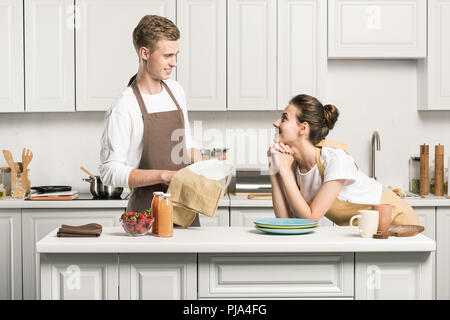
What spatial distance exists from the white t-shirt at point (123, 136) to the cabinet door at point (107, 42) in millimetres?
1405

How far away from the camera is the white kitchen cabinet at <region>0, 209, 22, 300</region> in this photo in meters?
3.86

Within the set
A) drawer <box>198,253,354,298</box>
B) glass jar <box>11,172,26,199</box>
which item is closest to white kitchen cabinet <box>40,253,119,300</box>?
drawer <box>198,253,354,298</box>

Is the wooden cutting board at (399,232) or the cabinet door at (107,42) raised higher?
the cabinet door at (107,42)

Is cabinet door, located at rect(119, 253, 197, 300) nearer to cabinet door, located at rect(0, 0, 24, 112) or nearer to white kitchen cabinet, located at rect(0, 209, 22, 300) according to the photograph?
white kitchen cabinet, located at rect(0, 209, 22, 300)

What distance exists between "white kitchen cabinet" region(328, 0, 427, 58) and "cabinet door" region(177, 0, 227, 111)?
2.45 ft

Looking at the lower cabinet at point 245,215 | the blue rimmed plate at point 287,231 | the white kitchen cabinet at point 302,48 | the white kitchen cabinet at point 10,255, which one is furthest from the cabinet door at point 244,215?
the blue rimmed plate at point 287,231

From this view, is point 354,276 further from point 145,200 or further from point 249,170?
point 249,170

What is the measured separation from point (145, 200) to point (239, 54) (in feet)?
5.45

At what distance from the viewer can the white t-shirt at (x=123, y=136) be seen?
2.53m

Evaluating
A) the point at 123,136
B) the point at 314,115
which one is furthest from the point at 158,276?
the point at 314,115

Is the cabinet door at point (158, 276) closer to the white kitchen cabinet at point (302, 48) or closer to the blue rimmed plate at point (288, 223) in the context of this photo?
the blue rimmed plate at point (288, 223)

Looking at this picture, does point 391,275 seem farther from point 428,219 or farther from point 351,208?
point 428,219

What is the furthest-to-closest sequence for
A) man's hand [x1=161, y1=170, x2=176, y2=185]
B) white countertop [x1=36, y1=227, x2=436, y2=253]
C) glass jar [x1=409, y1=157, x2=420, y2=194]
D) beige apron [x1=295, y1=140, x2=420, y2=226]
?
glass jar [x1=409, y1=157, x2=420, y2=194] → beige apron [x1=295, y1=140, x2=420, y2=226] → man's hand [x1=161, y1=170, x2=176, y2=185] → white countertop [x1=36, y1=227, x2=436, y2=253]
